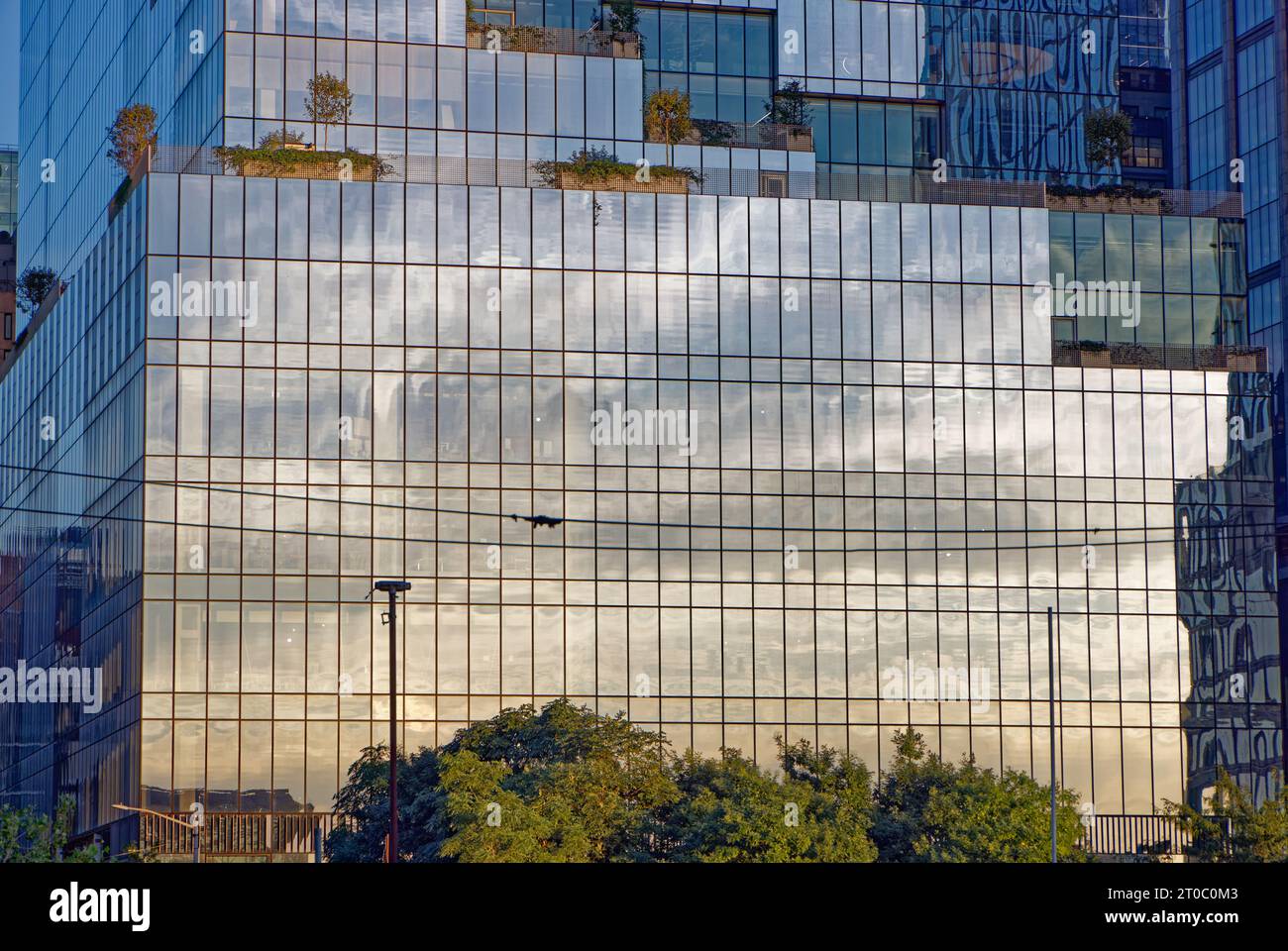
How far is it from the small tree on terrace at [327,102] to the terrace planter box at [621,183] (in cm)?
1071

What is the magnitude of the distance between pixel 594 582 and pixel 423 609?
6.96m

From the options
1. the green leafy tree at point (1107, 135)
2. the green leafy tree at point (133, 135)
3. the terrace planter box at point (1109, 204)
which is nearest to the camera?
the green leafy tree at point (133, 135)

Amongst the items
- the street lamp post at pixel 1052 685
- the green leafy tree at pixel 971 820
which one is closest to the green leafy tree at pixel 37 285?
the street lamp post at pixel 1052 685

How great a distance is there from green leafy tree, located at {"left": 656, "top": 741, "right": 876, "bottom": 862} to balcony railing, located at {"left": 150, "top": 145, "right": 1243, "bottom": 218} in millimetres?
26557

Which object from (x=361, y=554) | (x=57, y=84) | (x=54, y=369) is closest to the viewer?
(x=361, y=554)

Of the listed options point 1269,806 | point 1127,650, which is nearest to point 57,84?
point 1127,650

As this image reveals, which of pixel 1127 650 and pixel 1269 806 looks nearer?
pixel 1269 806

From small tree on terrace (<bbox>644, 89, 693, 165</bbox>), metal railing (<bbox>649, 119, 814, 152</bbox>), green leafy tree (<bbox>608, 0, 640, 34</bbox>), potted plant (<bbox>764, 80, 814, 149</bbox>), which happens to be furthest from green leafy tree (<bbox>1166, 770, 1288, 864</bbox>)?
green leafy tree (<bbox>608, 0, 640, 34</bbox>)

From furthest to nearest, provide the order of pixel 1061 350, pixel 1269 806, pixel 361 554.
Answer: pixel 1061 350 → pixel 361 554 → pixel 1269 806

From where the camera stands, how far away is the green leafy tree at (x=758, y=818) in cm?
5878

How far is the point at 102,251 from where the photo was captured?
Answer: 86062mm

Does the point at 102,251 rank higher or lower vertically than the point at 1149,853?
higher

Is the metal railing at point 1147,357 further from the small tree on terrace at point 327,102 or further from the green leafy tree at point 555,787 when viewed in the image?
the small tree on terrace at point 327,102
